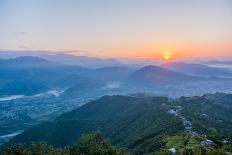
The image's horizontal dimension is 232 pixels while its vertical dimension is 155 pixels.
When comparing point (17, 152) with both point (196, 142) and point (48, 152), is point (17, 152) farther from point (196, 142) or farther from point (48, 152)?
point (196, 142)

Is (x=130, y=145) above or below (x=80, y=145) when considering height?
Result: below

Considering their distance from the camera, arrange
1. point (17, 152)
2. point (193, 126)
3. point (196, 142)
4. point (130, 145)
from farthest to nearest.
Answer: point (130, 145)
point (193, 126)
point (196, 142)
point (17, 152)

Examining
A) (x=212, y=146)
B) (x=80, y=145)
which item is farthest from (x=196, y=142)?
(x=80, y=145)

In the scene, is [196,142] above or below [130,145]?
above

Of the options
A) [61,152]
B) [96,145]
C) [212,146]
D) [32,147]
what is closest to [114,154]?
[96,145]

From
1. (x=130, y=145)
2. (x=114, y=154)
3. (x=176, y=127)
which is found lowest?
(x=130, y=145)

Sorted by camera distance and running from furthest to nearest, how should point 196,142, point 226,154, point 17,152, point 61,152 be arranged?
point 196,142
point 61,152
point 17,152
point 226,154

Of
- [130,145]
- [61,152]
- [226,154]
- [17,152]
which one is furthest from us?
[130,145]

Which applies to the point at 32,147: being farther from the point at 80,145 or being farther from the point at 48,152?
the point at 80,145

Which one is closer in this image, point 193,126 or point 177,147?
point 177,147
